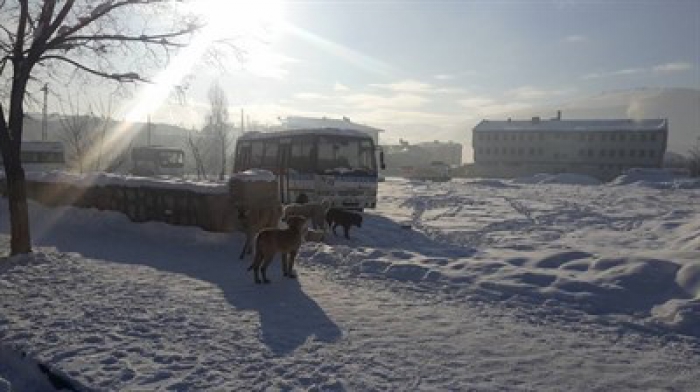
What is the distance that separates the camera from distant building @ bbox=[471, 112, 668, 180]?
253 feet

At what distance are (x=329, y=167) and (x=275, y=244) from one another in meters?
9.76

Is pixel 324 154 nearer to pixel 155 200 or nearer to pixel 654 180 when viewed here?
pixel 155 200

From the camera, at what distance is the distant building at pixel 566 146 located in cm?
7725

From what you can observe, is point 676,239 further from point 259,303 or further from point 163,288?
point 163,288

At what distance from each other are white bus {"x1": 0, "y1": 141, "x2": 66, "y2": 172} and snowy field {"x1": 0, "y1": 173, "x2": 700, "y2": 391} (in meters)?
31.6

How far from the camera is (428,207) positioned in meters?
24.7

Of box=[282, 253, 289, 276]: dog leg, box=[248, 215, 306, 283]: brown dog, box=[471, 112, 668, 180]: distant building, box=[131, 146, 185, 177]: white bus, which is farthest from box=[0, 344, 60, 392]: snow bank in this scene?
box=[471, 112, 668, 180]: distant building

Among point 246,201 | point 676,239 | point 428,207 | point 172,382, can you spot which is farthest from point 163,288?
point 428,207

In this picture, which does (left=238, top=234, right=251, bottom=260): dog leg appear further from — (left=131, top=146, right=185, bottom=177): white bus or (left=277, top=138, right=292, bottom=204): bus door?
(left=131, top=146, right=185, bottom=177): white bus

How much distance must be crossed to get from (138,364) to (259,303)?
243cm

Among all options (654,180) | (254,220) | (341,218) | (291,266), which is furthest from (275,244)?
(654,180)

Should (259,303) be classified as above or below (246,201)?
below

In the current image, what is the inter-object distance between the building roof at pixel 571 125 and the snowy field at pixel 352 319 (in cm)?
7449

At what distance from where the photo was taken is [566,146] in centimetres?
8225
